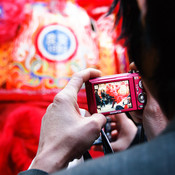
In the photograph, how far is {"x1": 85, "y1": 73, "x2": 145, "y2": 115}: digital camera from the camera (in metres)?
0.46

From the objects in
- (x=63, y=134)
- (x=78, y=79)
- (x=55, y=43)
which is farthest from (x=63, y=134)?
(x=55, y=43)

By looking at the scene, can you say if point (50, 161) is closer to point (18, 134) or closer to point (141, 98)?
point (141, 98)

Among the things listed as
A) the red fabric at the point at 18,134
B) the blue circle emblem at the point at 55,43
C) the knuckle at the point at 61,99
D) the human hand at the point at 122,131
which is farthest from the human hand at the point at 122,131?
the blue circle emblem at the point at 55,43

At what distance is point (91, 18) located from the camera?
1.27m

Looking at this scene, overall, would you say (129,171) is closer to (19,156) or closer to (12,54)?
(19,156)

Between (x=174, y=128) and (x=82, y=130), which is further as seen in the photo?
(x=82, y=130)

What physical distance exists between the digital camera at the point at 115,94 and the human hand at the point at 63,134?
0.05 m

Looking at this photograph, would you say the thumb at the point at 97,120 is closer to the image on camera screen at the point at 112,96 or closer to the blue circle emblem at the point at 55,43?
the image on camera screen at the point at 112,96

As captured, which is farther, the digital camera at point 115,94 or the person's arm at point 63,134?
the digital camera at point 115,94

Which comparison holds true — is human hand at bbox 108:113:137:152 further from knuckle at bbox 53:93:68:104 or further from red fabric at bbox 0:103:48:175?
red fabric at bbox 0:103:48:175

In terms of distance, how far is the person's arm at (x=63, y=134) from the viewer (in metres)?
0.36

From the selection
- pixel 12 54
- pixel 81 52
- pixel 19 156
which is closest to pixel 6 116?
pixel 19 156

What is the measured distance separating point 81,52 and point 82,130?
89 cm

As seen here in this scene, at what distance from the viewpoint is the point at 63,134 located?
38cm
